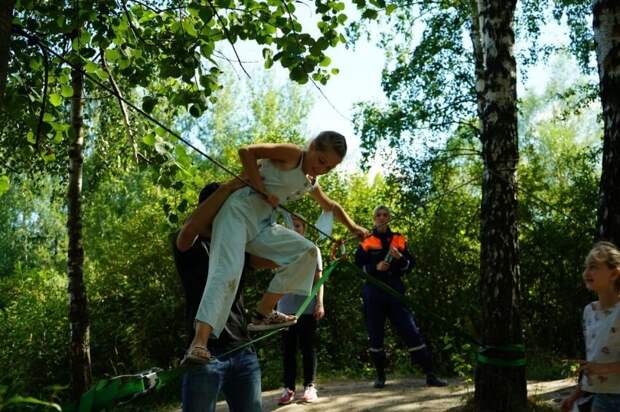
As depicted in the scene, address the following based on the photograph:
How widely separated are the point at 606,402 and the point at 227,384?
1621 millimetres

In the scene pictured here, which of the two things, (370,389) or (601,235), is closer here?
(601,235)

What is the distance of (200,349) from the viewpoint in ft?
8.14

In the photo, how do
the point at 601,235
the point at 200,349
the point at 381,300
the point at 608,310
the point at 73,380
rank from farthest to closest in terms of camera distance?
1. the point at 73,380
2. the point at 381,300
3. the point at 601,235
4. the point at 608,310
5. the point at 200,349

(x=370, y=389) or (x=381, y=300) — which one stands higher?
(x=381, y=300)

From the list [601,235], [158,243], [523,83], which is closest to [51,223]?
[158,243]

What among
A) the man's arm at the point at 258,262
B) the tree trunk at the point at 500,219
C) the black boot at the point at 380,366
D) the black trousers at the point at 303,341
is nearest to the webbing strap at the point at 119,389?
the man's arm at the point at 258,262

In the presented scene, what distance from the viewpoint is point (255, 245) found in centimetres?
312

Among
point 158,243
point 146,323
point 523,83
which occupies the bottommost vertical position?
point 146,323

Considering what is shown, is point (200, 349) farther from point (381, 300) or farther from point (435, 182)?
point (435, 182)

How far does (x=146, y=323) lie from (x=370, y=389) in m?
4.59

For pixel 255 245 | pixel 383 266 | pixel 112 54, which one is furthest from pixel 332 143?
pixel 383 266

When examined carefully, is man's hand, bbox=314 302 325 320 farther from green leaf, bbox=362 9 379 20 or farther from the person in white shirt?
the person in white shirt

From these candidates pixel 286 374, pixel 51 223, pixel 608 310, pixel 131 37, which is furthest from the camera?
pixel 51 223

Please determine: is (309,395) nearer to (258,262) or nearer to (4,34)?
(258,262)
